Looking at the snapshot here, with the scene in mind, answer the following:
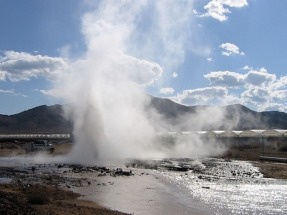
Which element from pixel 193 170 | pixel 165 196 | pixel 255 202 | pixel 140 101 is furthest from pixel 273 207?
pixel 140 101

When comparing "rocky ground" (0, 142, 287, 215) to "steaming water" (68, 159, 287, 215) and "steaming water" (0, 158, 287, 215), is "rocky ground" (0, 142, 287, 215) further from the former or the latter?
"steaming water" (68, 159, 287, 215)

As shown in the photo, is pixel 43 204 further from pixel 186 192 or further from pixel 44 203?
pixel 186 192

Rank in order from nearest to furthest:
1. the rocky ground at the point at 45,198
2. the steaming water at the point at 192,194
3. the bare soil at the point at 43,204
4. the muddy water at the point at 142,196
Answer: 1. the bare soil at the point at 43,204
2. the rocky ground at the point at 45,198
3. the muddy water at the point at 142,196
4. the steaming water at the point at 192,194

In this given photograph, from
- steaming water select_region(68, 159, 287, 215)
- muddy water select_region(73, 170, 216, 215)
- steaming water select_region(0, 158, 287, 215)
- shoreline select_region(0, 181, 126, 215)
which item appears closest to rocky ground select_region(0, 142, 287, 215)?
shoreline select_region(0, 181, 126, 215)

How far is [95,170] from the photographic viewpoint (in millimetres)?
43938

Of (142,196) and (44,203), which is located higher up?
(44,203)

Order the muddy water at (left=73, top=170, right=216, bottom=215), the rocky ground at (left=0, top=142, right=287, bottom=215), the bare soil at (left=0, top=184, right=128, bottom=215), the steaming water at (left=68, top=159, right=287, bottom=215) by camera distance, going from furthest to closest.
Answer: the steaming water at (left=68, top=159, right=287, bottom=215)
the muddy water at (left=73, top=170, right=216, bottom=215)
the rocky ground at (left=0, top=142, right=287, bottom=215)
the bare soil at (left=0, top=184, right=128, bottom=215)

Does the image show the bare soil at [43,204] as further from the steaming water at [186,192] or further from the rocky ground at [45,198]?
the steaming water at [186,192]

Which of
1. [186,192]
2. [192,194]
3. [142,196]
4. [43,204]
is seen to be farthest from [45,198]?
[186,192]

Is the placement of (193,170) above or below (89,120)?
below

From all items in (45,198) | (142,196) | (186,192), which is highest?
(45,198)

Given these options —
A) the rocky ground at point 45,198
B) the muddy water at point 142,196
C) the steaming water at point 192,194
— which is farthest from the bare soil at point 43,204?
the steaming water at point 192,194

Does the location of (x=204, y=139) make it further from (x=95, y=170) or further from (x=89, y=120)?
(x=95, y=170)

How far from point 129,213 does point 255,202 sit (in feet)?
28.1
